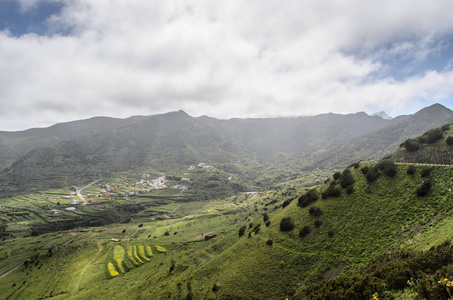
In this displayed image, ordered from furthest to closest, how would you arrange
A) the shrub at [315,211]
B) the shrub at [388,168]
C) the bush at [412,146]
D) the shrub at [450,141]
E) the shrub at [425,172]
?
the bush at [412,146]
the shrub at [315,211]
the shrub at [450,141]
the shrub at [388,168]
the shrub at [425,172]

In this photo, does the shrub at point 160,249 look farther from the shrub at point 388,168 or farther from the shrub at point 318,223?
the shrub at point 388,168

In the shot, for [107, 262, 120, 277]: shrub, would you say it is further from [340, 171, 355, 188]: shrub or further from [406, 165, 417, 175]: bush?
[406, 165, 417, 175]: bush

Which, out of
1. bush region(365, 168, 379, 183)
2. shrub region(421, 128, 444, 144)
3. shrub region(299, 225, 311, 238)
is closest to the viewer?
shrub region(299, 225, 311, 238)

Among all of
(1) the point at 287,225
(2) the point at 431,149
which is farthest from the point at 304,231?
(2) the point at 431,149

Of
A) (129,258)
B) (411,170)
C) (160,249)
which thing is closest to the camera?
(411,170)

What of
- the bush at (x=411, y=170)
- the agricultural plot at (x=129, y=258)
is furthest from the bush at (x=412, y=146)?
the agricultural plot at (x=129, y=258)

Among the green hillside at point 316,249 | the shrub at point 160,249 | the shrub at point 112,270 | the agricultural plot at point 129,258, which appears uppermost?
the green hillside at point 316,249

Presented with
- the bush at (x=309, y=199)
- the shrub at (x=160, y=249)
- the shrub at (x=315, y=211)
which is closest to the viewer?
the shrub at (x=315, y=211)

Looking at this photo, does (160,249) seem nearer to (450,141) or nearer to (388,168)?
(388,168)

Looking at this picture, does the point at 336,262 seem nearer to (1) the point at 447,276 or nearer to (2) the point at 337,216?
(2) the point at 337,216

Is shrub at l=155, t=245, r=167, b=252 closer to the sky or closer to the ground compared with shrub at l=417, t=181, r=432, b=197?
closer to the ground

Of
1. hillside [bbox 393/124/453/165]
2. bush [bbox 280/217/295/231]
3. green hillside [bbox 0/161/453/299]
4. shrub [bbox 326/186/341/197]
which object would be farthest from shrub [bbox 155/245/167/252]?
hillside [bbox 393/124/453/165]

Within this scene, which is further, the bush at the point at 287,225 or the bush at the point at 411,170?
the bush at the point at 287,225

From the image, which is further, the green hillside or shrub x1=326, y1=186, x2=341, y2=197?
shrub x1=326, y1=186, x2=341, y2=197
